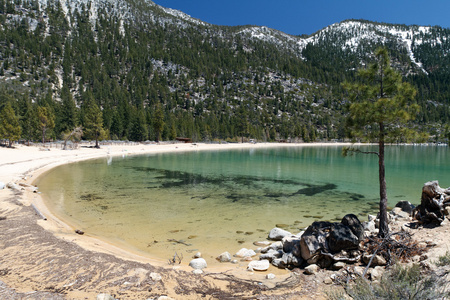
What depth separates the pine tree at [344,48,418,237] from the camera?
29.9ft

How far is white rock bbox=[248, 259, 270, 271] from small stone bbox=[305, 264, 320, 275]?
3.94 ft

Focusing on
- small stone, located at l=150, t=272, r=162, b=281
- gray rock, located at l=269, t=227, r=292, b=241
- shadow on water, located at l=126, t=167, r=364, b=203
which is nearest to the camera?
small stone, located at l=150, t=272, r=162, b=281

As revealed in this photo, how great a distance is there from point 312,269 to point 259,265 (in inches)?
62.8

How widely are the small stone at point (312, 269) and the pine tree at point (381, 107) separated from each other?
2854 mm

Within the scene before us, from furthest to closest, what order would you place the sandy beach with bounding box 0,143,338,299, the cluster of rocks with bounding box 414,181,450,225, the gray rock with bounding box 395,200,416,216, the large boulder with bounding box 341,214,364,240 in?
the gray rock with bounding box 395,200,416,216 < the cluster of rocks with bounding box 414,181,450,225 < the large boulder with bounding box 341,214,364,240 < the sandy beach with bounding box 0,143,338,299

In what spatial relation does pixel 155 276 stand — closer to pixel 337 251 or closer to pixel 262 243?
pixel 262 243

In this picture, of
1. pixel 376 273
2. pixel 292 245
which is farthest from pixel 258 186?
pixel 376 273

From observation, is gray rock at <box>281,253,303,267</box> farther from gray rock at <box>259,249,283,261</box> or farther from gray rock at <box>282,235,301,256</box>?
gray rock at <box>259,249,283,261</box>

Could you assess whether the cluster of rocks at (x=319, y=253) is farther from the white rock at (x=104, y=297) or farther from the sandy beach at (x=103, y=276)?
the white rock at (x=104, y=297)

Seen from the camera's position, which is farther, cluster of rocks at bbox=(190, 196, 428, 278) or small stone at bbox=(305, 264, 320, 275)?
cluster of rocks at bbox=(190, 196, 428, 278)

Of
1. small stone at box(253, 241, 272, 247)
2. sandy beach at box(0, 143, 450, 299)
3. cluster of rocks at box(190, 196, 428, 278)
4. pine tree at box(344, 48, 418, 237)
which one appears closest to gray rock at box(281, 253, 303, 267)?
cluster of rocks at box(190, 196, 428, 278)

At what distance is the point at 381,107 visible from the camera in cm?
913

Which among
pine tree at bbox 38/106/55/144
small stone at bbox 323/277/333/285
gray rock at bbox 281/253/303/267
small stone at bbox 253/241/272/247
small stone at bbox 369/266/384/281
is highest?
pine tree at bbox 38/106/55/144

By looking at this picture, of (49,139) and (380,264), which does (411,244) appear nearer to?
(380,264)
